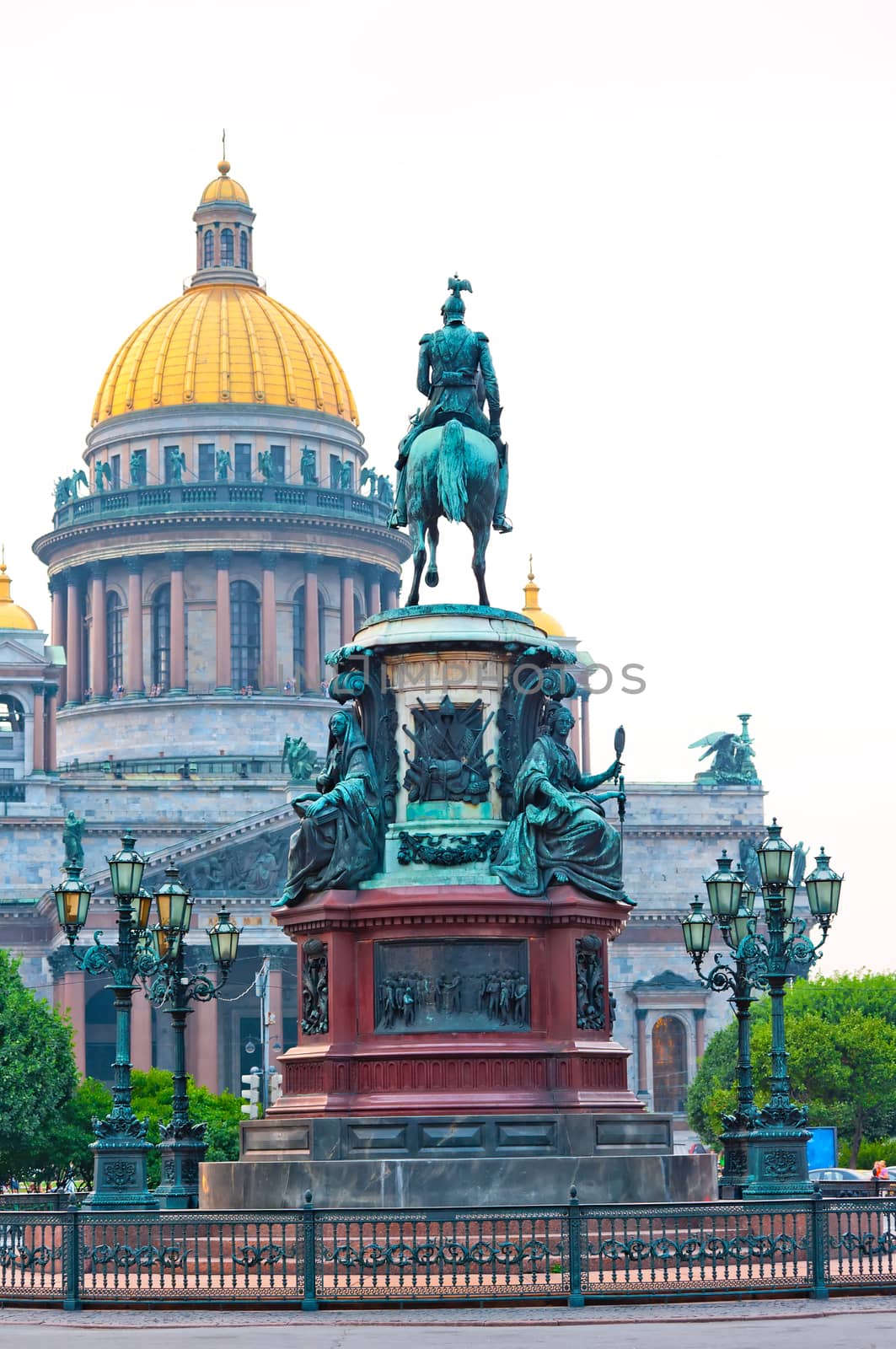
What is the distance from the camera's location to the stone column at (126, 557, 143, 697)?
12681cm

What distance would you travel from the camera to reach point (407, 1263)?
1043 inches

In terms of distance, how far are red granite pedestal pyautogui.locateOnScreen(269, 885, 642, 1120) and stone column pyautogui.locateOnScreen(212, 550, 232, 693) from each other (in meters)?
94.2

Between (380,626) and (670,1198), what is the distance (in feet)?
24.1

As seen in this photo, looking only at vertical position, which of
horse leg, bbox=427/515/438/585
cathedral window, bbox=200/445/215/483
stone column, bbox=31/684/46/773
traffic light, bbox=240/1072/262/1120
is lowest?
traffic light, bbox=240/1072/262/1120

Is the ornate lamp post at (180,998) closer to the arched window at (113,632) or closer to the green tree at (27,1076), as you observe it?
the green tree at (27,1076)

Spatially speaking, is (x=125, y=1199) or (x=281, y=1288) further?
(x=125, y=1199)

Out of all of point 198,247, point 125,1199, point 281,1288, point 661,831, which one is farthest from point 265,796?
point 281,1288

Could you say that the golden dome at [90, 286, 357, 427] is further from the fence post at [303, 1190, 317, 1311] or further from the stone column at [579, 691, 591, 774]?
the fence post at [303, 1190, 317, 1311]

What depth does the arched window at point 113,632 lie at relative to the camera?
129125 millimetres

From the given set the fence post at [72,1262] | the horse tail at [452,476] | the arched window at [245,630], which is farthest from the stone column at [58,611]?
the fence post at [72,1262]

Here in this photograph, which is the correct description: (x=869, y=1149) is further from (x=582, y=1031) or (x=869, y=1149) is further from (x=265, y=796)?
(x=582, y=1031)

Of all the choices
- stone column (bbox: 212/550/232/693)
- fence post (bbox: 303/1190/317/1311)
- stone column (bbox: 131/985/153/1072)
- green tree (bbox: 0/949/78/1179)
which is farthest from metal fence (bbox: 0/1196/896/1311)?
stone column (bbox: 212/550/232/693)

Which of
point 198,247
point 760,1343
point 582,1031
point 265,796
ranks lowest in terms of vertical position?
point 760,1343

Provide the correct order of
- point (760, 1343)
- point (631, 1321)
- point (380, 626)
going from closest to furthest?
point (760, 1343), point (631, 1321), point (380, 626)
